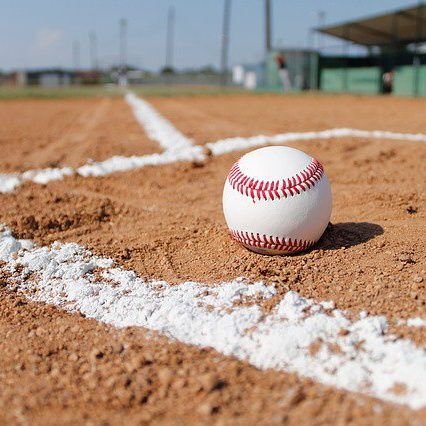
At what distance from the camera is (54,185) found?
5.57m

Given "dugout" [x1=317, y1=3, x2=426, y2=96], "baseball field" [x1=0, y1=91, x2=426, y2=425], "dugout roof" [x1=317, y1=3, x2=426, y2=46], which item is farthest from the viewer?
"dugout roof" [x1=317, y1=3, x2=426, y2=46]

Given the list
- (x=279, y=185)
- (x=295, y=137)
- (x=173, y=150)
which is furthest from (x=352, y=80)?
(x=279, y=185)

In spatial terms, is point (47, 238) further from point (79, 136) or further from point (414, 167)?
point (79, 136)

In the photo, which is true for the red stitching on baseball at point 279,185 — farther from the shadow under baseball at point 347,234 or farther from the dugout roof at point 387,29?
the dugout roof at point 387,29

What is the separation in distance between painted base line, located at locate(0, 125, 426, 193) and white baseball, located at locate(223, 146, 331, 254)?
3.00 meters

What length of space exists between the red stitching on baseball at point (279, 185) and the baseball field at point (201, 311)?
1.32 ft

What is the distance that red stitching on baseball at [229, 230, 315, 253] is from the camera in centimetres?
324

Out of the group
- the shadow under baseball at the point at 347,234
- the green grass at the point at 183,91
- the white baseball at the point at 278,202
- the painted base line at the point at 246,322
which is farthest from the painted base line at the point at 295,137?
the green grass at the point at 183,91

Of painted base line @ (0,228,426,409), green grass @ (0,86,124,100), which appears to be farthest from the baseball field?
green grass @ (0,86,124,100)

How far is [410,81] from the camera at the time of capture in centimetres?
2453

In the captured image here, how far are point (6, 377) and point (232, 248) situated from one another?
1674 mm

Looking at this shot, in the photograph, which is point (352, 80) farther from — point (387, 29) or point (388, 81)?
point (387, 29)

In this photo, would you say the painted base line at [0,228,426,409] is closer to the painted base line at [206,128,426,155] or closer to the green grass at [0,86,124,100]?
the painted base line at [206,128,426,155]

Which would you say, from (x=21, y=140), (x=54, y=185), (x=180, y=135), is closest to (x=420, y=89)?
(x=180, y=135)
